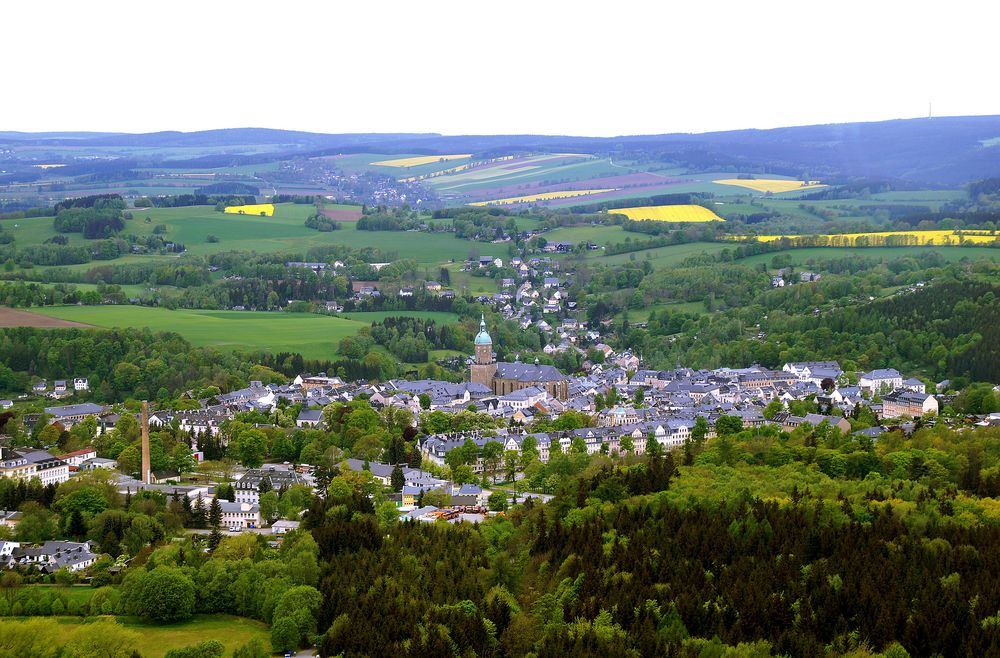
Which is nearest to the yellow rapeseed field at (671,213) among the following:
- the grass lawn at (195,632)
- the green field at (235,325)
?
the green field at (235,325)

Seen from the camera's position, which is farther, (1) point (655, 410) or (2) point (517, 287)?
(2) point (517, 287)

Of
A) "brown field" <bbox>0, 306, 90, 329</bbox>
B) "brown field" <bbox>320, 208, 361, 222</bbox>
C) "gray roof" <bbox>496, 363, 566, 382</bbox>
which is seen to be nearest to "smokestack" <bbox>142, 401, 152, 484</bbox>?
"gray roof" <bbox>496, 363, 566, 382</bbox>

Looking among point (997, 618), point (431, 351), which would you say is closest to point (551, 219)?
point (431, 351)

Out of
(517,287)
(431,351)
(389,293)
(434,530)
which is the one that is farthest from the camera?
(517,287)

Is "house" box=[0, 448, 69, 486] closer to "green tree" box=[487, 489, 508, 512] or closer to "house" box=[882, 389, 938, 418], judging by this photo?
"green tree" box=[487, 489, 508, 512]

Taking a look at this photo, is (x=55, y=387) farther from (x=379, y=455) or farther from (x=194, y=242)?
(x=194, y=242)


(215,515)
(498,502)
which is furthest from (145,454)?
(498,502)

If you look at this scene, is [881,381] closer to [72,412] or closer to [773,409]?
[773,409]
